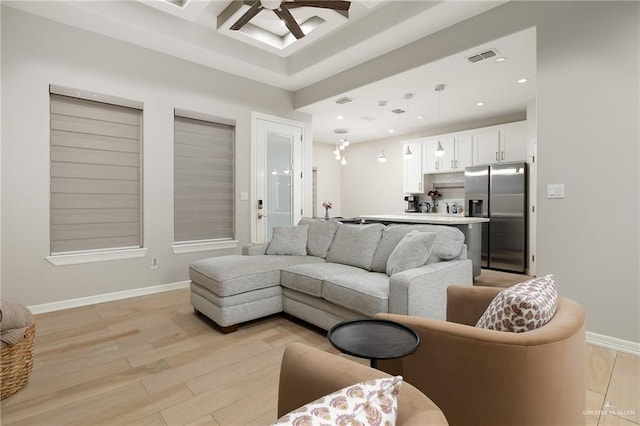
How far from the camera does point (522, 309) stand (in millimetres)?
1201

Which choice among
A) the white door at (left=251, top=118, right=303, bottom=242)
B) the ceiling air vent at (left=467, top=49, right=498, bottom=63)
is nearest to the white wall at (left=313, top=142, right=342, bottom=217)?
the white door at (left=251, top=118, right=303, bottom=242)

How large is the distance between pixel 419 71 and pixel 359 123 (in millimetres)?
2668

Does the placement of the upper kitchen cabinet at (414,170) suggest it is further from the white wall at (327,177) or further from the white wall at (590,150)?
the white wall at (590,150)

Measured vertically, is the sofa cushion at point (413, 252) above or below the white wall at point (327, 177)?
below

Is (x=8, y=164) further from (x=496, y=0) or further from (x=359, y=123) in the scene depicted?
(x=359, y=123)

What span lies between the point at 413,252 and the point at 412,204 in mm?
4860

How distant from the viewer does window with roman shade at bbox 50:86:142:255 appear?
3418 mm

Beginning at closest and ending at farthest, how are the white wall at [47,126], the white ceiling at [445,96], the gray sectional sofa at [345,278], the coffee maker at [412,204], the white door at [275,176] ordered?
1. the gray sectional sofa at [345,278]
2. the white wall at [47,126]
3. the white ceiling at [445,96]
4. the white door at [275,176]
5. the coffee maker at [412,204]

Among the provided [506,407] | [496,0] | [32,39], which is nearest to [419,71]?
[496,0]

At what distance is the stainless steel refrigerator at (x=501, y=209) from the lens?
17.2ft

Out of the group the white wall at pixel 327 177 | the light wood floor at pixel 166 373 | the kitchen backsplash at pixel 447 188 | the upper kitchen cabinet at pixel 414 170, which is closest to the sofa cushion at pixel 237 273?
the light wood floor at pixel 166 373

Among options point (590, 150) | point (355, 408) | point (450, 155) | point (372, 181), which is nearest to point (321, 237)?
point (590, 150)

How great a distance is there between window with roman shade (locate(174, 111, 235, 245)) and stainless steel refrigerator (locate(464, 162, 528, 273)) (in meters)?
4.20

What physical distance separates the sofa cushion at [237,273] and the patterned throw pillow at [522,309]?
2.05 metres
